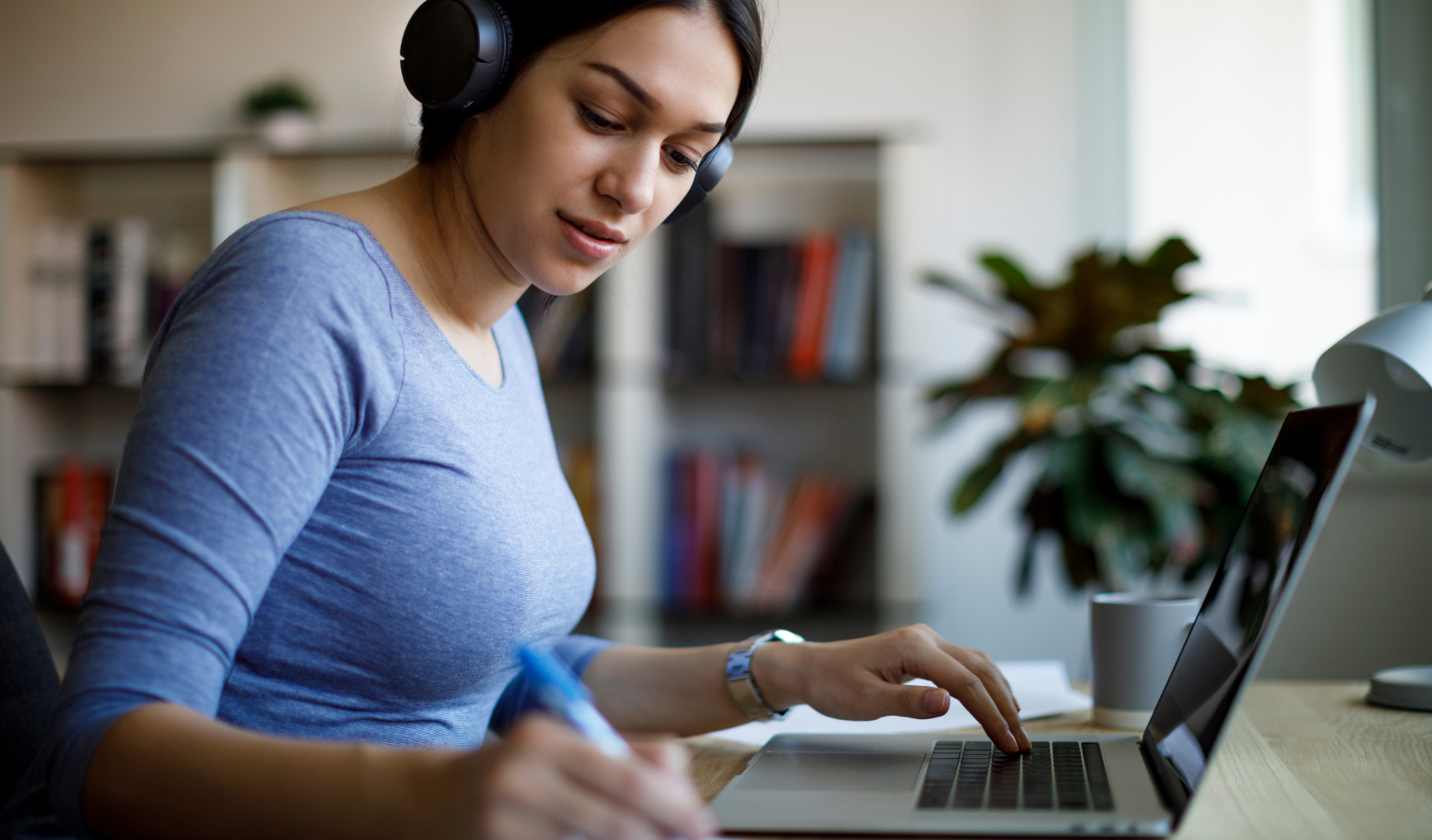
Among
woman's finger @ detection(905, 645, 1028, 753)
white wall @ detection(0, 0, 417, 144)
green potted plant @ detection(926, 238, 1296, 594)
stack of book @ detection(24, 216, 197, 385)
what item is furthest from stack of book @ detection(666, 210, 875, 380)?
woman's finger @ detection(905, 645, 1028, 753)

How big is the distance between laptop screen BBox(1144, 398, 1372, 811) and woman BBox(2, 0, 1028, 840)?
5.1 inches

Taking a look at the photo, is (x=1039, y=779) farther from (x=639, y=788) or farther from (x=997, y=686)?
(x=639, y=788)

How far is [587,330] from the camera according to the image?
7.85 ft

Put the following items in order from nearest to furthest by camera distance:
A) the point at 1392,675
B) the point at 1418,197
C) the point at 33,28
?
the point at 1392,675
the point at 1418,197
the point at 33,28

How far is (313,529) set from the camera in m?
0.71

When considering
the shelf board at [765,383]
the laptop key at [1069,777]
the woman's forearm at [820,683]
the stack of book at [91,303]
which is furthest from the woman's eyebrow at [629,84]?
the stack of book at [91,303]

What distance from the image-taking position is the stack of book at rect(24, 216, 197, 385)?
244cm

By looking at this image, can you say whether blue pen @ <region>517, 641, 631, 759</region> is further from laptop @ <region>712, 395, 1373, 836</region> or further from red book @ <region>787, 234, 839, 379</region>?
red book @ <region>787, 234, 839, 379</region>

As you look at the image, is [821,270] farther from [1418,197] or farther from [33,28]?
[33,28]

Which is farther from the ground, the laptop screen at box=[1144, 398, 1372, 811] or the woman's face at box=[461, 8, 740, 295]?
the woman's face at box=[461, 8, 740, 295]

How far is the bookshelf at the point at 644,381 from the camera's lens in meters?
2.27

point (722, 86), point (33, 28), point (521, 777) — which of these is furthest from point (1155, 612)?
point (33, 28)

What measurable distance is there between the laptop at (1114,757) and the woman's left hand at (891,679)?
1.1 inches

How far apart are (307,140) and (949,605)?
1839mm
